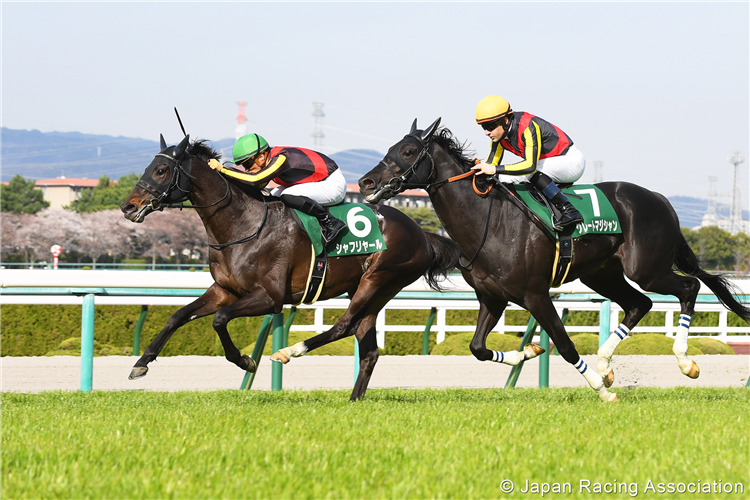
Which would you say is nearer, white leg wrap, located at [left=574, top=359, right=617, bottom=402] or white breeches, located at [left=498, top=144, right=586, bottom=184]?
white leg wrap, located at [left=574, top=359, right=617, bottom=402]

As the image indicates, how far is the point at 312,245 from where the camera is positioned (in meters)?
5.27

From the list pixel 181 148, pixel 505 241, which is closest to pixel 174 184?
pixel 181 148

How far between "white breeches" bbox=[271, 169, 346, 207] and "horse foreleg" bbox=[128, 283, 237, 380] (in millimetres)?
789

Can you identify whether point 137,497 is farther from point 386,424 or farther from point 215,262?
point 215,262

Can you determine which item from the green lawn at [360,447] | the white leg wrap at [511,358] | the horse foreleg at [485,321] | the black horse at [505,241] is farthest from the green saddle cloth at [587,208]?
the green lawn at [360,447]

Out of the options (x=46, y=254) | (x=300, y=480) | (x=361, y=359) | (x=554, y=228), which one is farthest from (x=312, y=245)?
(x=46, y=254)

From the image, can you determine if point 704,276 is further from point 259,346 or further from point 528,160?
point 259,346

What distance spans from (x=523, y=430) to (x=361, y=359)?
1996mm

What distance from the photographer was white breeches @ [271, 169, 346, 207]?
537 centimetres

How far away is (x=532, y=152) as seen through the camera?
5035 millimetres

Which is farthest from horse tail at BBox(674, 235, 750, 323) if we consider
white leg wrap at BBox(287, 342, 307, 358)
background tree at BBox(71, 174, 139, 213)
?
background tree at BBox(71, 174, 139, 213)

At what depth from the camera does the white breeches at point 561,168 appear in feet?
17.4

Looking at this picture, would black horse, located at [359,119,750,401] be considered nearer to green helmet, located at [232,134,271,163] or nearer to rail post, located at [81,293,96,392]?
→ green helmet, located at [232,134,271,163]

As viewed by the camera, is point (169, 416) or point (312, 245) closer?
point (169, 416)
